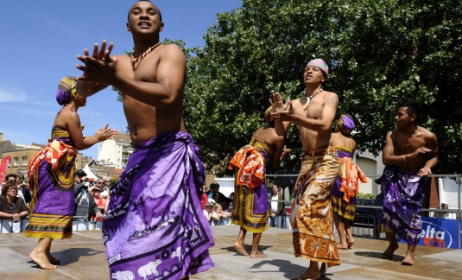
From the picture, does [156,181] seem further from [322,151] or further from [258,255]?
[258,255]

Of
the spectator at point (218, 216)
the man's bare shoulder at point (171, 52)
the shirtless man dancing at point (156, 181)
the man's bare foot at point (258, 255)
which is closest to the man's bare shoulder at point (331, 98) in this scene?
the shirtless man dancing at point (156, 181)

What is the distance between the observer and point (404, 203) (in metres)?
5.25

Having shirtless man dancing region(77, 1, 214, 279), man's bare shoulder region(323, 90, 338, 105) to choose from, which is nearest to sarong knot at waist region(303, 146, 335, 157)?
man's bare shoulder region(323, 90, 338, 105)

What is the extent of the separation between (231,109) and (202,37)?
4.24 meters

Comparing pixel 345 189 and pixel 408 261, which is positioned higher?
pixel 345 189

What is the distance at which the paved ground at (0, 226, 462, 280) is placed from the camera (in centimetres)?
411

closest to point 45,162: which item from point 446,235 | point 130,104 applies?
point 130,104

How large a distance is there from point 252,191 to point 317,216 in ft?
5.55

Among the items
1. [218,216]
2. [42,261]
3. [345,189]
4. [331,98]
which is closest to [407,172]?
[345,189]

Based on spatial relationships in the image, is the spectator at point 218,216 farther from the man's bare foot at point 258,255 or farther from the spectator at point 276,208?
the man's bare foot at point 258,255

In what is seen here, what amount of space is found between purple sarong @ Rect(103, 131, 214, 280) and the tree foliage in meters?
12.3

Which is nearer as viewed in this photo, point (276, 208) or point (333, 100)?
point (333, 100)

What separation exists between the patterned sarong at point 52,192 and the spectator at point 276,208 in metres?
6.74

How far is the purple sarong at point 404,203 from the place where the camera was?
518 centimetres
